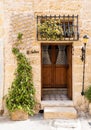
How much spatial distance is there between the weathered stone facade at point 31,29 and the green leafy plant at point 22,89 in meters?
0.23

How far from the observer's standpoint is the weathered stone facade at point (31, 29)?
8.16m

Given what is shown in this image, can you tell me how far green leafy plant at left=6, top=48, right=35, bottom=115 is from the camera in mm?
7684

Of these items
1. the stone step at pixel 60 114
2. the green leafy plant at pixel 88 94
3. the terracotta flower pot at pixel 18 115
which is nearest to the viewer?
the terracotta flower pot at pixel 18 115

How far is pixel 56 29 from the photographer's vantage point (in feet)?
26.4

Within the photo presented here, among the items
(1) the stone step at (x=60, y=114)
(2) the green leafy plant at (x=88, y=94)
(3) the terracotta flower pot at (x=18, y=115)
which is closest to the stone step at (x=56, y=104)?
(1) the stone step at (x=60, y=114)

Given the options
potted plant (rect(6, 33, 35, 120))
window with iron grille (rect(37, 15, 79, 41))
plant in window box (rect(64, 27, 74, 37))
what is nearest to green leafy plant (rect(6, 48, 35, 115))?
potted plant (rect(6, 33, 35, 120))

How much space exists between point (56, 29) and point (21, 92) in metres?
2.29

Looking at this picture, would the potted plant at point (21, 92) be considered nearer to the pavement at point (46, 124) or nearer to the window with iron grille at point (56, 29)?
the pavement at point (46, 124)

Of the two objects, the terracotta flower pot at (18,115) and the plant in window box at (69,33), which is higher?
the plant in window box at (69,33)

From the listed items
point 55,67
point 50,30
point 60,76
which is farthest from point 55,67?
point 50,30

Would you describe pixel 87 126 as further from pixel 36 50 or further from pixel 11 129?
pixel 36 50

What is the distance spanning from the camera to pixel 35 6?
820 cm

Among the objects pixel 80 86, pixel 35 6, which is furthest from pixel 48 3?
pixel 80 86

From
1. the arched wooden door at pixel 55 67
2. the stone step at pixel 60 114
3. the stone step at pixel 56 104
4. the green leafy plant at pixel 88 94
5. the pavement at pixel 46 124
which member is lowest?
the pavement at pixel 46 124
